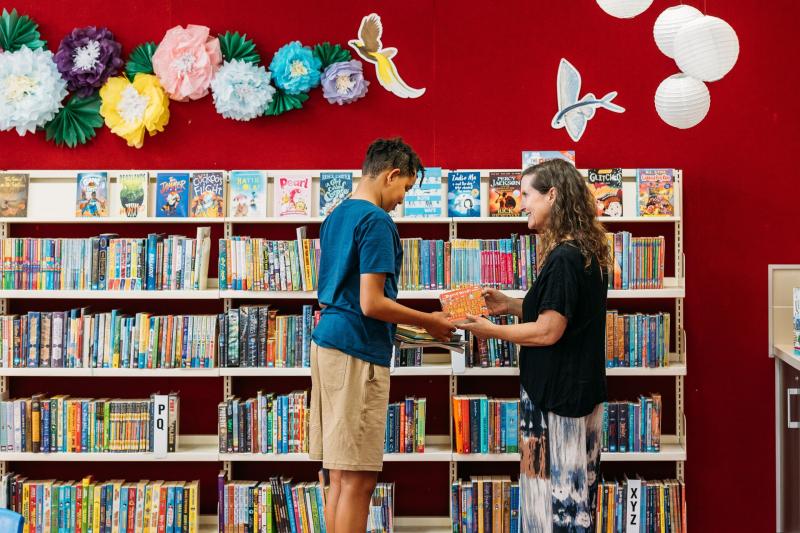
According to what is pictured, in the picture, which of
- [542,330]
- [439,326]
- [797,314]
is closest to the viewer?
[542,330]

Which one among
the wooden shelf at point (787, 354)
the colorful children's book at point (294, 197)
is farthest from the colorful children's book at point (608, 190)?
the colorful children's book at point (294, 197)

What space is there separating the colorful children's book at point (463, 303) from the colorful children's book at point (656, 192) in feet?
4.04

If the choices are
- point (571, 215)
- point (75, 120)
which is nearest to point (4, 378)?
point (75, 120)

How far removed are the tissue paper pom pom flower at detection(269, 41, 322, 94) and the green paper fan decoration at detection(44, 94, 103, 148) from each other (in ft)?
3.06

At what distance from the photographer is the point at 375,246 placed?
2383 mm

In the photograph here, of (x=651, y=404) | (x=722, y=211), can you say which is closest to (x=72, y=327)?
(x=651, y=404)

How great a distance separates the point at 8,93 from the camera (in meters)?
3.77

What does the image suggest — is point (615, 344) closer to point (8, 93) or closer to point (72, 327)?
point (72, 327)

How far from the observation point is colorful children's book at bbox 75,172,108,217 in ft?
12.1

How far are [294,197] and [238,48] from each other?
0.80 m

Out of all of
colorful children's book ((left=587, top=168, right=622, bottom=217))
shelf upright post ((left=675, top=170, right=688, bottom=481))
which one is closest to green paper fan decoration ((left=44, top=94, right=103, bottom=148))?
colorful children's book ((left=587, top=168, right=622, bottom=217))

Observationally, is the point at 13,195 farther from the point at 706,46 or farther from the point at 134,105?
the point at 706,46

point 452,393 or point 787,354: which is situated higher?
point 787,354

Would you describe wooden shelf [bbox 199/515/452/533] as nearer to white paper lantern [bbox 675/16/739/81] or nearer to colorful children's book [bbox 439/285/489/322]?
colorful children's book [bbox 439/285/489/322]
